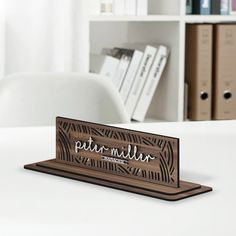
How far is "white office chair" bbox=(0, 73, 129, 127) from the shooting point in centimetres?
180

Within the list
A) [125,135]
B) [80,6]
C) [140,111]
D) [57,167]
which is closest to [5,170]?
[57,167]

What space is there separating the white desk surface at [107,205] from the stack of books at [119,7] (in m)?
1.44

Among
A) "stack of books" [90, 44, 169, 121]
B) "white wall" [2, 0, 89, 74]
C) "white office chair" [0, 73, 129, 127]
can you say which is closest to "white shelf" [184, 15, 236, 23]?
"stack of books" [90, 44, 169, 121]

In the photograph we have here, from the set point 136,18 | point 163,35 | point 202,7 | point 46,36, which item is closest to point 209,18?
point 202,7

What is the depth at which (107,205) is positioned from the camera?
0.85m

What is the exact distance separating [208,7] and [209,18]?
6 centimetres

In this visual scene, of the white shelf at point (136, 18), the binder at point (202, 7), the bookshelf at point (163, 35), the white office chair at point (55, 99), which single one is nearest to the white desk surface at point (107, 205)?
the white office chair at point (55, 99)

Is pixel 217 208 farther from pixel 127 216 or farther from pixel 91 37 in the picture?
pixel 91 37

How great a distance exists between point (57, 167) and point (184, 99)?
5.80 ft

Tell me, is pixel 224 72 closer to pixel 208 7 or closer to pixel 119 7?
pixel 208 7

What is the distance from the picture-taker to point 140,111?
270 cm

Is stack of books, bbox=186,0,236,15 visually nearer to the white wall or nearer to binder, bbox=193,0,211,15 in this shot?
binder, bbox=193,0,211,15

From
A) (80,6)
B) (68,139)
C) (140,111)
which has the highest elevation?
(80,6)

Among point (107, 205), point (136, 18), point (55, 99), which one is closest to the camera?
point (107, 205)
